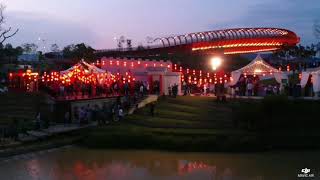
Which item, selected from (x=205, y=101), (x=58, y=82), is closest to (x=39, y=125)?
(x=58, y=82)

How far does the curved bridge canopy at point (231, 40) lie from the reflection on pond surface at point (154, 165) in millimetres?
25854

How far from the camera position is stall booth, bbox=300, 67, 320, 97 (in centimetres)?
3670

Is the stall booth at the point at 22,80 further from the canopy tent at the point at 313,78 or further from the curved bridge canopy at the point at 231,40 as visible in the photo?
the canopy tent at the point at 313,78

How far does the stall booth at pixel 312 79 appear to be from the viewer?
120ft

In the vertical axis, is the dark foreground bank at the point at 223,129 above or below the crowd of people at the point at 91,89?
below

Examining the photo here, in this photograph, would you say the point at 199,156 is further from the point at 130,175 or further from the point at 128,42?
the point at 128,42

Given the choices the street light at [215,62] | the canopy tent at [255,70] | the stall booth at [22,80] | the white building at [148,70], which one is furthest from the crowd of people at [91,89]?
the canopy tent at [255,70]

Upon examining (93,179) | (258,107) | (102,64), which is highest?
(102,64)

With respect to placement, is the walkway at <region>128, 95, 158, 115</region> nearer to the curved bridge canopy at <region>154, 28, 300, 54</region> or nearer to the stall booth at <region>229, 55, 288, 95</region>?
the stall booth at <region>229, 55, 288, 95</region>

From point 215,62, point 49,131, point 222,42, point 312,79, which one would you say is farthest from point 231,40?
point 49,131

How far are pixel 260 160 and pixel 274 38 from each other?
34.0 metres

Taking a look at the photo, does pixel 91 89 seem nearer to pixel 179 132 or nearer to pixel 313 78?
pixel 179 132

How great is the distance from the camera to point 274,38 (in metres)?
58.8

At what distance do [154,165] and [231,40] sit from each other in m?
30.6
